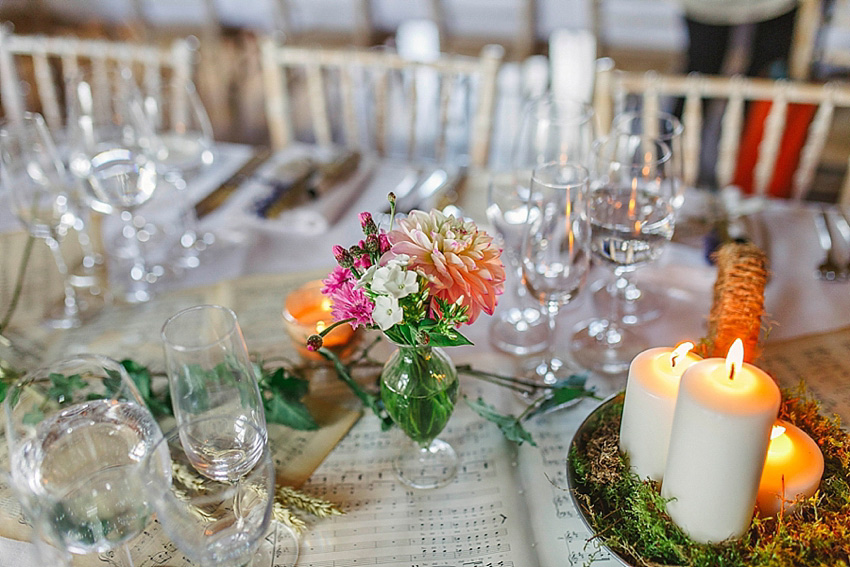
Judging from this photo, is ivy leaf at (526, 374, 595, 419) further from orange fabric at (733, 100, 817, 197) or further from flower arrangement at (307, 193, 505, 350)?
orange fabric at (733, 100, 817, 197)

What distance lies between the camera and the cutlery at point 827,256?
3.83 feet

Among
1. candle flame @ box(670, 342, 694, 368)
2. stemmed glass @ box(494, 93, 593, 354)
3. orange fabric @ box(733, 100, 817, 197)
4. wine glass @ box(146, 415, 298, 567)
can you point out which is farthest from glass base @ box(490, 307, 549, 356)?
orange fabric @ box(733, 100, 817, 197)

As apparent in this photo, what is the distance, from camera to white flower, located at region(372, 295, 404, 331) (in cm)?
66

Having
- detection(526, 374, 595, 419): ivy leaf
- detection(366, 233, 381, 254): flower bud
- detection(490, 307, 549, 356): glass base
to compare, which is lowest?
detection(490, 307, 549, 356): glass base

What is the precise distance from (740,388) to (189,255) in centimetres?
97

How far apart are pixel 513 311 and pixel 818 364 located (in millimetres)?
427

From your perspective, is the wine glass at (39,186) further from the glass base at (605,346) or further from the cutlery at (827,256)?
the cutlery at (827,256)

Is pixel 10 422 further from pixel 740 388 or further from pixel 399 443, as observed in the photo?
pixel 740 388

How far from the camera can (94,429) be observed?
2.60ft

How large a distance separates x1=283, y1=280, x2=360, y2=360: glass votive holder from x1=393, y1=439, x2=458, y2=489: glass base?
170mm

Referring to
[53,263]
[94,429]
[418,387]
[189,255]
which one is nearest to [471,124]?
[189,255]

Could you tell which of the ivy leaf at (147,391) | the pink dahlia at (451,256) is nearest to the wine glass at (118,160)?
the ivy leaf at (147,391)

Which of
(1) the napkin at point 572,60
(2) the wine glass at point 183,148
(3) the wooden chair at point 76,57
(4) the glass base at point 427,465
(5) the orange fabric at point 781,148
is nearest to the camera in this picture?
(4) the glass base at point 427,465

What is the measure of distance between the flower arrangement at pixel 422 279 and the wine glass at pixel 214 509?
0.47 feet
